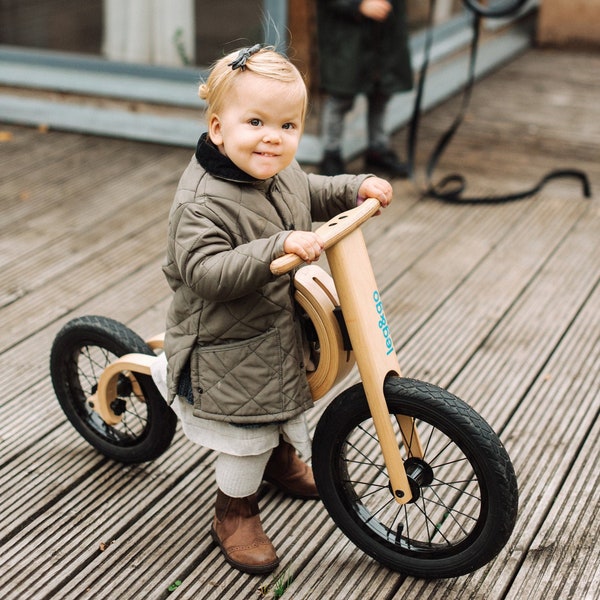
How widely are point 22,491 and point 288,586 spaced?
830 millimetres

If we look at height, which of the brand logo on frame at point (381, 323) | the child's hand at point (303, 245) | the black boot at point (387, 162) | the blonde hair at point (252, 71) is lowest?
the black boot at point (387, 162)

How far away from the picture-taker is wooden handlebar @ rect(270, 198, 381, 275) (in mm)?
1819

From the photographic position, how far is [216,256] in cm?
189

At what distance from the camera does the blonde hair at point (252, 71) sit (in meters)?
1.88

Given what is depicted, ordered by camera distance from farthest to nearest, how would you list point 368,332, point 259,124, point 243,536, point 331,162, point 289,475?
1. point 331,162
2. point 289,475
3. point 243,536
4. point 368,332
5. point 259,124

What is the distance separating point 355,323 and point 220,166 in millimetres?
452

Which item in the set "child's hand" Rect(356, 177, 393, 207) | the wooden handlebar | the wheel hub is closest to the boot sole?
the wheel hub

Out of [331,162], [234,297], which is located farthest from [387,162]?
[234,297]

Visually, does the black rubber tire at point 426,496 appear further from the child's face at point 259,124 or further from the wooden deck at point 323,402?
the child's face at point 259,124

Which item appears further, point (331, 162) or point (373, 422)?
point (331, 162)

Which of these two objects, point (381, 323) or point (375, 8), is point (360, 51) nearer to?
point (375, 8)

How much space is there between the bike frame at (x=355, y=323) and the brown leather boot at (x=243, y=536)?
0.37 m

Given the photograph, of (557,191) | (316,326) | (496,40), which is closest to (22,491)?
(316,326)

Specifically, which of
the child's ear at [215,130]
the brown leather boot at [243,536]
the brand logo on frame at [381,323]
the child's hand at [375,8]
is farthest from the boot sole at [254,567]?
the child's hand at [375,8]
